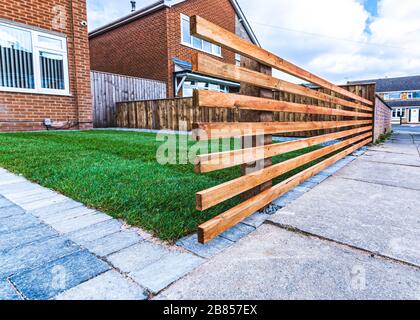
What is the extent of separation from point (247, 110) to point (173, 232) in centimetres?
97

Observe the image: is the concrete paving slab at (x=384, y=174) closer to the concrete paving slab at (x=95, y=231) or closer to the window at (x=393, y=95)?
the concrete paving slab at (x=95, y=231)

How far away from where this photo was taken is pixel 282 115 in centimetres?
710

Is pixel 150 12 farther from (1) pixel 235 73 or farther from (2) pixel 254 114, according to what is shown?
(1) pixel 235 73

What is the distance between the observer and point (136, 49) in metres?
13.4

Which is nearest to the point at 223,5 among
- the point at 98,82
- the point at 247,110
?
the point at 98,82

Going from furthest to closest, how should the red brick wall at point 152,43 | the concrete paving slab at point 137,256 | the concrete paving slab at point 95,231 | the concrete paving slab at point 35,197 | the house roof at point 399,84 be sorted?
the house roof at point 399,84
the red brick wall at point 152,43
the concrete paving slab at point 35,197
the concrete paving slab at point 95,231
the concrete paving slab at point 137,256

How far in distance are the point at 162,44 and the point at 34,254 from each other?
12384mm

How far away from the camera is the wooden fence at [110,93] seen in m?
9.30

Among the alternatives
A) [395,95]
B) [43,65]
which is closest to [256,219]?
[43,65]

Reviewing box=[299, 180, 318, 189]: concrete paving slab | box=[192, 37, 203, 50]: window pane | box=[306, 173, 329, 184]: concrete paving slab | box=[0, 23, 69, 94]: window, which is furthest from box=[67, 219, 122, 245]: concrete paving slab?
box=[192, 37, 203, 50]: window pane

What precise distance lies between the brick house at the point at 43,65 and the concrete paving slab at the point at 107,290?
7.18 meters

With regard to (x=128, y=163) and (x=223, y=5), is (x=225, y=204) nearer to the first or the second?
(x=128, y=163)

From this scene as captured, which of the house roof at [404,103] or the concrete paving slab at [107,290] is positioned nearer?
the concrete paving slab at [107,290]

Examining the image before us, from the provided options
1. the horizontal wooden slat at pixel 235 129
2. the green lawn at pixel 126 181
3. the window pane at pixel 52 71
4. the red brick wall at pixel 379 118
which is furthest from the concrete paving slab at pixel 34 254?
the red brick wall at pixel 379 118
